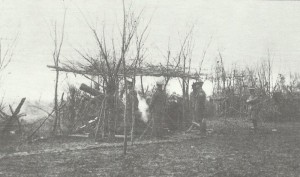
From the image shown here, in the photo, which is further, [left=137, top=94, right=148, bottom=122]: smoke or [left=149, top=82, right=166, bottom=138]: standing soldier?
[left=137, top=94, right=148, bottom=122]: smoke

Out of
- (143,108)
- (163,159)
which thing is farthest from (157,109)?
(163,159)

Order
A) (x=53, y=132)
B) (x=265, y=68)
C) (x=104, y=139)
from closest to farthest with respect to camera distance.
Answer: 1. (x=104, y=139)
2. (x=53, y=132)
3. (x=265, y=68)

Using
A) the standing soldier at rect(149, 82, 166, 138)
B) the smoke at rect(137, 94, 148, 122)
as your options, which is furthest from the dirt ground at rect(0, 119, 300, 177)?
the smoke at rect(137, 94, 148, 122)

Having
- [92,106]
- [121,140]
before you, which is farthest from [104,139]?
[92,106]

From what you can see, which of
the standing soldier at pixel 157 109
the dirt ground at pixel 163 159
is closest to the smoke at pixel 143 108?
the standing soldier at pixel 157 109

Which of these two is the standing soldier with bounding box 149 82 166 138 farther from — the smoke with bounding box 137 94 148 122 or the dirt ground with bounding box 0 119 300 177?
the dirt ground with bounding box 0 119 300 177

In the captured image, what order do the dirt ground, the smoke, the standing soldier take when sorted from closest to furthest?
the dirt ground
the standing soldier
the smoke

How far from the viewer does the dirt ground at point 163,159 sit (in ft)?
23.7

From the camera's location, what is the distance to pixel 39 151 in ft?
33.4

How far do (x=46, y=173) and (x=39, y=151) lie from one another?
323 centimetres

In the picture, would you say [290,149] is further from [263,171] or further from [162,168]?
[162,168]

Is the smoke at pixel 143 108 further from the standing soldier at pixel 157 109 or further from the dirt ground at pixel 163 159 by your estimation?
the dirt ground at pixel 163 159

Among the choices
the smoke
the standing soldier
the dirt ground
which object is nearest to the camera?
the dirt ground

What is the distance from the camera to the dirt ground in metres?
7.23
